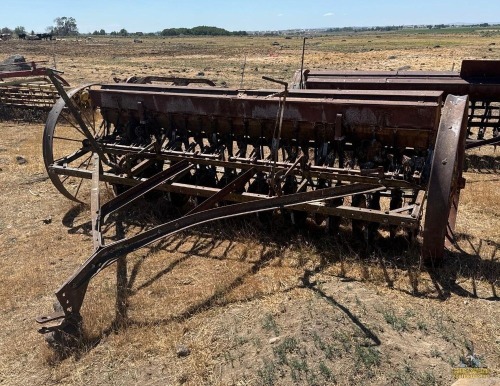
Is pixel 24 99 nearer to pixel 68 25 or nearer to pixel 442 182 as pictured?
pixel 442 182

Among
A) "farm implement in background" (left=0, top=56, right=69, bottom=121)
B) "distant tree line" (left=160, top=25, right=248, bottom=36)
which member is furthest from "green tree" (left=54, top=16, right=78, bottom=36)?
"farm implement in background" (left=0, top=56, right=69, bottom=121)

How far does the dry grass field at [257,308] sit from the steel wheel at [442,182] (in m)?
0.42

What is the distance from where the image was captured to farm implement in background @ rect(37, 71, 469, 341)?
4.72 m

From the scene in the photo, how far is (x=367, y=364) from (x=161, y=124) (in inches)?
194

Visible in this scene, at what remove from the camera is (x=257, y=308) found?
15.2 ft

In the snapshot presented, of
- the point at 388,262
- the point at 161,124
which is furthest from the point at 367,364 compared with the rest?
the point at 161,124

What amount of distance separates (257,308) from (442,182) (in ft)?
7.05

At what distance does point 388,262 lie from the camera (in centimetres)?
539

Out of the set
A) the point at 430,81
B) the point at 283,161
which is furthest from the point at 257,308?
the point at 430,81

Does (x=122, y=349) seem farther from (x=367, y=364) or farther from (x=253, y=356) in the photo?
(x=367, y=364)

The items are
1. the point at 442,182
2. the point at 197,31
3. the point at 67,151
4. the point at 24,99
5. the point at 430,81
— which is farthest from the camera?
the point at 197,31

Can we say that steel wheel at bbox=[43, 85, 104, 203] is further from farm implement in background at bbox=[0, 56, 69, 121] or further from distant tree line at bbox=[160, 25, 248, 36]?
distant tree line at bbox=[160, 25, 248, 36]

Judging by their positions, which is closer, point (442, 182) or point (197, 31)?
point (442, 182)

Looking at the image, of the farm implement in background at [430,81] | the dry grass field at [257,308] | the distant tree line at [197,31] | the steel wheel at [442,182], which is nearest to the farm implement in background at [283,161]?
the steel wheel at [442,182]
